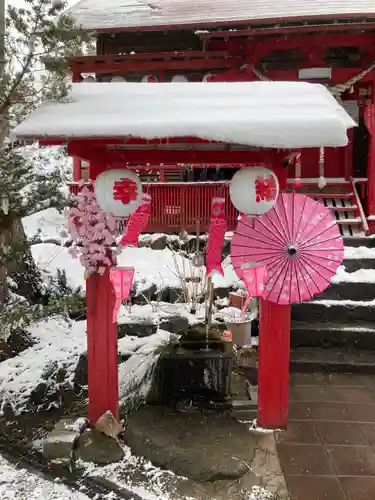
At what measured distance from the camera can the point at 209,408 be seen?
17.3 feet

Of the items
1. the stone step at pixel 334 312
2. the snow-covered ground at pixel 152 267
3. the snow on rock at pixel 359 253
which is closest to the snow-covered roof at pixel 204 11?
the snow on rock at pixel 359 253

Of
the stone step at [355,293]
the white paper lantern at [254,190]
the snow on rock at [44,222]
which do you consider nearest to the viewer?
the white paper lantern at [254,190]

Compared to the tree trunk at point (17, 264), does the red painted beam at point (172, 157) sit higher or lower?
higher

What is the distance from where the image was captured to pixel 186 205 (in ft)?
34.5

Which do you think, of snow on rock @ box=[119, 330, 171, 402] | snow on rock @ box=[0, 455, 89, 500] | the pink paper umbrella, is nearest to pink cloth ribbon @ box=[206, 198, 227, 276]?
the pink paper umbrella

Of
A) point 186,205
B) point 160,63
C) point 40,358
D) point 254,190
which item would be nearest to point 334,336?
point 254,190

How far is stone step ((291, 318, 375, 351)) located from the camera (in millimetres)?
7406

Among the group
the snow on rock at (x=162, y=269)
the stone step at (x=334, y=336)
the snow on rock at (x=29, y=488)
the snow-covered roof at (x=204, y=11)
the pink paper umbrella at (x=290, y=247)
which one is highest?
the snow-covered roof at (x=204, y=11)

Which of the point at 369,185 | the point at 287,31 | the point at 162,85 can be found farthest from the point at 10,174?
the point at 369,185

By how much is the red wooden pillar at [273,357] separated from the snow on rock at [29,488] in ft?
6.33

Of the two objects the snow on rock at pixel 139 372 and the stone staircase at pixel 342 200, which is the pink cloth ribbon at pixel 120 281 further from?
the stone staircase at pixel 342 200

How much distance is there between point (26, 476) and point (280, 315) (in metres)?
2.74

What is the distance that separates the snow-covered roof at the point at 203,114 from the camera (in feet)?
12.5

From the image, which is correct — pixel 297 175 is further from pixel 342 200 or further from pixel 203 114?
pixel 203 114
